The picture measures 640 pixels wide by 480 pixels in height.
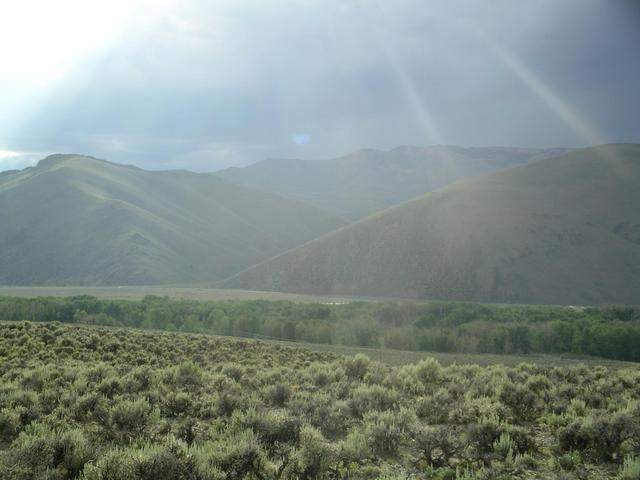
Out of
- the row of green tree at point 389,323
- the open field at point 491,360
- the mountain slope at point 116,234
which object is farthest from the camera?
the mountain slope at point 116,234

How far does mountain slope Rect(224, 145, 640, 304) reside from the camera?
83.4 m

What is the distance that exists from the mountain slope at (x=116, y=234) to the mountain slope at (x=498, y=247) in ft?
93.0

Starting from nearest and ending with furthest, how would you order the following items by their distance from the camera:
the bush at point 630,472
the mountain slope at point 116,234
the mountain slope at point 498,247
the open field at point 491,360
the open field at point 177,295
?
1. the bush at point 630,472
2. the open field at point 491,360
3. the open field at point 177,295
4. the mountain slope at point 498,247
5. the mountain slope at point 116,234

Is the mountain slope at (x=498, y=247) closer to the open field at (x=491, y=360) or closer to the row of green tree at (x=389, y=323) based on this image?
the row of green tree at (x=389, y=323)

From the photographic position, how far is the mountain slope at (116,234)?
12725 centimetres

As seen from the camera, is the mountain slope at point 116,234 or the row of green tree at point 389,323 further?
the mountain slope at point 116,234

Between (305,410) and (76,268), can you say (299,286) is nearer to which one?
(76,268)

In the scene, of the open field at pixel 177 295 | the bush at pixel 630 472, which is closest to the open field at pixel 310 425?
the bush at pixel 630 472

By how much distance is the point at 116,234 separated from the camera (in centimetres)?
13888

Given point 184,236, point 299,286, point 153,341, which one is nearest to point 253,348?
point 153,341

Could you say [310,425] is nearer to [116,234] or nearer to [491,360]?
[491,360]

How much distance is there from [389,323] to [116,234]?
350ft

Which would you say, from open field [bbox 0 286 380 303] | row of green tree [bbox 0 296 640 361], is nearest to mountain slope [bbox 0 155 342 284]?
open field [bbox 0 286 380 303]

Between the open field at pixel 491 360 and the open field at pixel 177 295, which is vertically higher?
the open field at pixel 491 360
